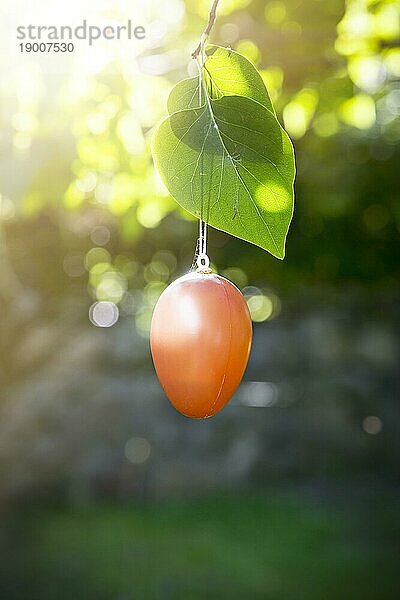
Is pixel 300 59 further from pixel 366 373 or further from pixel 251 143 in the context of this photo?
pixel 366 373

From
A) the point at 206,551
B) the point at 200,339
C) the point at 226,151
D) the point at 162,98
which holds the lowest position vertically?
the point at 206,551

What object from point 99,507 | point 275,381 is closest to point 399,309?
point 275,381

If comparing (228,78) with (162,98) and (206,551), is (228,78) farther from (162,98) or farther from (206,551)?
(206,551)

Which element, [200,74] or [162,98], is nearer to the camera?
[200,74]

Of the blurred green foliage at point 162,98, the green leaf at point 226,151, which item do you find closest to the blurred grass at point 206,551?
the blurred green foliage at point 162,98

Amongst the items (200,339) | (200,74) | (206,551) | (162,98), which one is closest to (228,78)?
(200,74)

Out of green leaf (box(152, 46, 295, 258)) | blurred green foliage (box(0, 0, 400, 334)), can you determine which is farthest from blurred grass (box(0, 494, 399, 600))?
green leaf (box(152, 46, 295, 258))

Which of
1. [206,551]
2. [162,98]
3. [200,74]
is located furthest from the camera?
[206,551]
